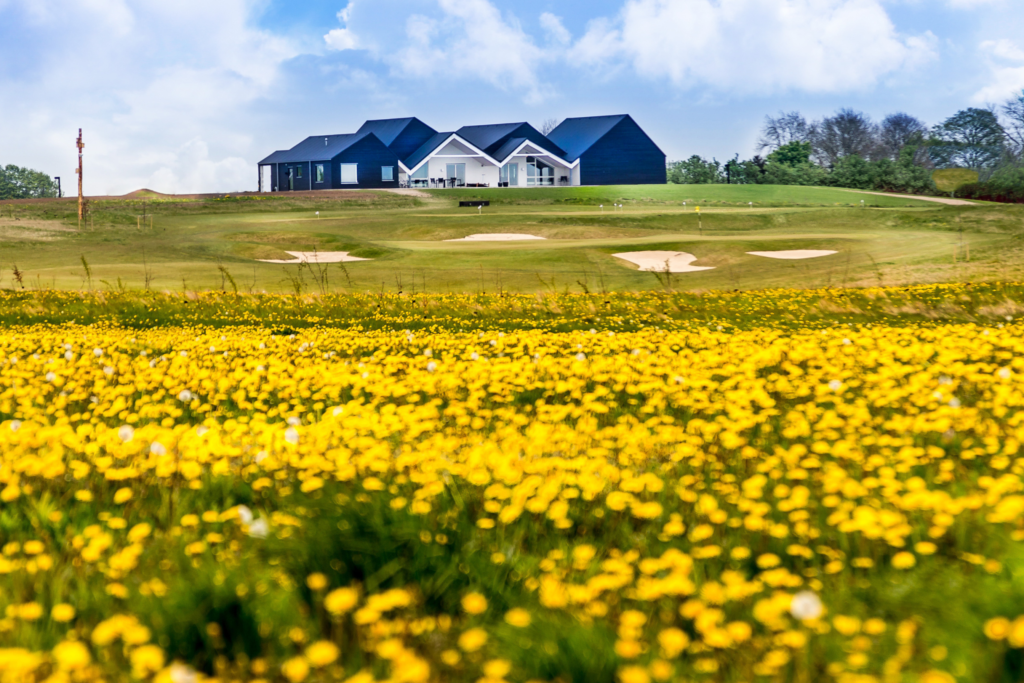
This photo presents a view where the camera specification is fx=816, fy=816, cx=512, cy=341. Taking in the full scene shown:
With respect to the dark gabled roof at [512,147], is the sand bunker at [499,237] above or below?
below

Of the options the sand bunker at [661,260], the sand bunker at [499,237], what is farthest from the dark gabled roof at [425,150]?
the sand bunker at [661,260]

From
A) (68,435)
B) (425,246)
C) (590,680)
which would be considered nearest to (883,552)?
(590,680)

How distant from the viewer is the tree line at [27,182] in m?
97.4

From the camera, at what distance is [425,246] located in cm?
2780

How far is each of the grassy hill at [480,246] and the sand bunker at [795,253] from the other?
41 cm

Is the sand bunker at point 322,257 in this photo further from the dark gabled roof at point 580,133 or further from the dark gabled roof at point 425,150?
the dark gabled roof at point 580,133

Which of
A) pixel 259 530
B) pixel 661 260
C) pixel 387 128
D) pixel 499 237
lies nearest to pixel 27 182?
pixel 387 128

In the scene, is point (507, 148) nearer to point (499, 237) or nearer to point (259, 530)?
point (499, 237)

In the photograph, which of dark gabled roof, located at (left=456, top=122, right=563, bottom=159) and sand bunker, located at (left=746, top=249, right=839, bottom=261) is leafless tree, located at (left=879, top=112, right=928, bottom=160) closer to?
dark gabled roof, located at (left=456, top=122, right=563, bottom=159)

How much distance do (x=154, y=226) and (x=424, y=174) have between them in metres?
34.2

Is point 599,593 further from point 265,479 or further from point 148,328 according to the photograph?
point 148,328

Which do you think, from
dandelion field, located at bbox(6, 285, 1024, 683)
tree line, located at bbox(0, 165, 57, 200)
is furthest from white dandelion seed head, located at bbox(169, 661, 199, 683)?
tree line, located at bbox(0, 165, 57, 200)

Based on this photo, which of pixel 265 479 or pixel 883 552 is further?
pixel 265 479

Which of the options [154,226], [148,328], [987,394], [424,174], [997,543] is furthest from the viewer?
[424,174]
